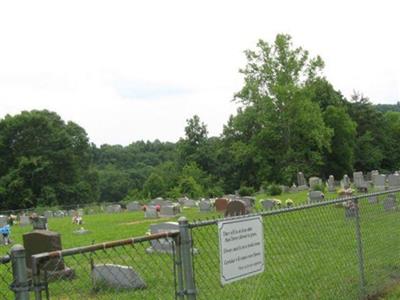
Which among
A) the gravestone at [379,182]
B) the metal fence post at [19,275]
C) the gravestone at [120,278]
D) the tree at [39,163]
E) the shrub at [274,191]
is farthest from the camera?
the tree at [39,163]

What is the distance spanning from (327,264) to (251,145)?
45.9m

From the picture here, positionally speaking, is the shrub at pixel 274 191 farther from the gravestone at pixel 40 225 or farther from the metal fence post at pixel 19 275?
the metal fence post at pixel 19 275

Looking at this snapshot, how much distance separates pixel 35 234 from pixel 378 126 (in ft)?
231

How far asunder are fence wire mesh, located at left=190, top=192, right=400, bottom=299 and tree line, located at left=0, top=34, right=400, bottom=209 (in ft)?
107

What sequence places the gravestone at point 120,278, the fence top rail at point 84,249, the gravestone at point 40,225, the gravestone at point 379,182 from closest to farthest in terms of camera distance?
1. the fence top rail at point 84,249
2. the gravestone at point 120,278
3. the gravestone at point 40,225
4. the gravestone at point 379,182

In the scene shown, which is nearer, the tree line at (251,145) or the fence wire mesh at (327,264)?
the fence wire mesh at (327,264)

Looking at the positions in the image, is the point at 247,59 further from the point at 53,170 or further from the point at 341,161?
the point at 53,170

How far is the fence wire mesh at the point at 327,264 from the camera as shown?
24.5ft

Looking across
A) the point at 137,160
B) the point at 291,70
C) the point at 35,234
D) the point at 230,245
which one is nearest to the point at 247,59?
the point at 291,70

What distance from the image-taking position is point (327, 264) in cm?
958

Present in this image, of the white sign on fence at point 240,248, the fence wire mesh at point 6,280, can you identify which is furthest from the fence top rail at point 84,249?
the white sign on fence at point 240,248

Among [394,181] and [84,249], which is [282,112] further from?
[84,249]

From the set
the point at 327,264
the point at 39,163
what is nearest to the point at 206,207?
the point at 327,264

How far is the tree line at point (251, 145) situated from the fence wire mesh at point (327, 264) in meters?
32.5
